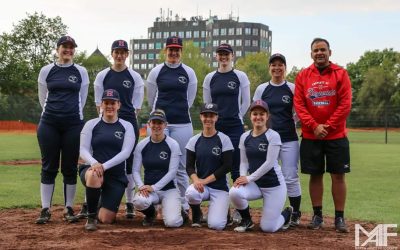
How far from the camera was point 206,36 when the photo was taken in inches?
5007

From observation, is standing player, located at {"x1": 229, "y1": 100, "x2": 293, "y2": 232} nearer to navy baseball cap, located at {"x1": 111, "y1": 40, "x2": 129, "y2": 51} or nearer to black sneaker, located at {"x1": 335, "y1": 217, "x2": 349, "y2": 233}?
black sneaker, located at {"x1": 335, "y1": 217, "x2": 349, "y2": 233}

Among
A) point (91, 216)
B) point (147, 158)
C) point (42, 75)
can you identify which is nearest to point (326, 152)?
point (147, 158)

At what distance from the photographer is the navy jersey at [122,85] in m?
7.22

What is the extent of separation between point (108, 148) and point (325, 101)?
2650mm

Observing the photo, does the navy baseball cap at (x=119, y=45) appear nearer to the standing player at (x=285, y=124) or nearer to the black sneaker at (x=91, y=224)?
the standing player at (x=285, y=124)

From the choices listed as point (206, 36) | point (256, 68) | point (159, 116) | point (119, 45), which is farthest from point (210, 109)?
point (206, 36)

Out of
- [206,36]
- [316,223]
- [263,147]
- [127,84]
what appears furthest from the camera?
[206,36]

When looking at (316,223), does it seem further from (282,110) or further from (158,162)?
(158,162)

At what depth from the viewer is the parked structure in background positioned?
12431 cm

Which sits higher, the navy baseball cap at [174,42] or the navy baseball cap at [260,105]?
the navy baseball cap at [174,42]

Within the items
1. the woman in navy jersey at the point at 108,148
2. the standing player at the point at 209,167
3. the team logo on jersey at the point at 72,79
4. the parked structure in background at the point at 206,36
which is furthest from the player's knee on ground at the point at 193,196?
the parked structure in background at the point at 206,36

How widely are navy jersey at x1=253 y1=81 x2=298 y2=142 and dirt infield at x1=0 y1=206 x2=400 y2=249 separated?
3.82ft

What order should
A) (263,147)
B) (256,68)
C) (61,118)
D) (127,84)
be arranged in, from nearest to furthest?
(263,147)
(61,118)
(127,84)
(256,68)

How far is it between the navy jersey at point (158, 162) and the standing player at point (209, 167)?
0.19 m
